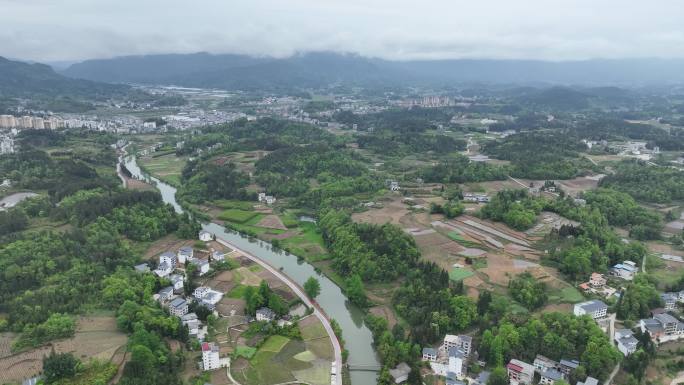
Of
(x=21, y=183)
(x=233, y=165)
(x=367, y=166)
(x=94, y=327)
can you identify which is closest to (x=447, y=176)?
(x=367, y=166)

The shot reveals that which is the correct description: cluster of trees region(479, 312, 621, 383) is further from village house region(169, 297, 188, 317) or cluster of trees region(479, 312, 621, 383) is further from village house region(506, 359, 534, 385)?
village house region(169, 297, 188, 317)

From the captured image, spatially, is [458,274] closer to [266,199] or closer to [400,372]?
[400,372]

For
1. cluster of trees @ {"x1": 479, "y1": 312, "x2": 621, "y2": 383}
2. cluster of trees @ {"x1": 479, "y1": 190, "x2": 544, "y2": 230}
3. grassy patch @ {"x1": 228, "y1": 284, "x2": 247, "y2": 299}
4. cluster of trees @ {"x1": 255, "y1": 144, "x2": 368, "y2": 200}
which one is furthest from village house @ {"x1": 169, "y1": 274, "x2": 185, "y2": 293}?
cluster of trees @ {"x1": 479, "y1": 190, "x2": 544, "y2": 230}

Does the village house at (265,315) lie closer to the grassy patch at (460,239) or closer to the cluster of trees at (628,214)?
the grassy patch at (460,239)

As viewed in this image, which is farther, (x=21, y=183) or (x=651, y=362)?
(x=21, y=183)

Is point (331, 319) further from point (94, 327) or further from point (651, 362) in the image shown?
point (651, 362)

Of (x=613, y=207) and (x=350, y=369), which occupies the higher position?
(x=613, y=207)
